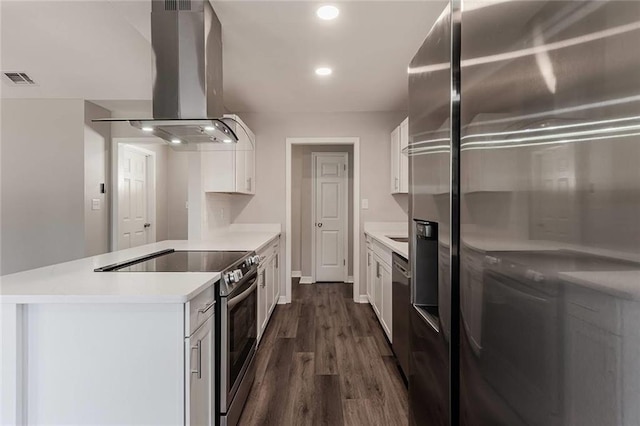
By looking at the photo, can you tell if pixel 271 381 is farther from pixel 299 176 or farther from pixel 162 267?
pixel 299 176

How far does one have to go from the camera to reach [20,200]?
12.5 feet

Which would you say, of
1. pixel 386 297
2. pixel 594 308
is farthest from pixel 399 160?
pixel 594 308

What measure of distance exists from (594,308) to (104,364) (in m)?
1.49

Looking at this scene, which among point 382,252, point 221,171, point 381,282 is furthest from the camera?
point 221,171

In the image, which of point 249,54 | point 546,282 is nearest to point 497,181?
point 546,282

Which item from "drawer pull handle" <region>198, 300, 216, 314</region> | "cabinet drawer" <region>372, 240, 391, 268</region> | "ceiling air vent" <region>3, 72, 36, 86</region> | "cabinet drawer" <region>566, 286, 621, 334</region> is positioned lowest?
"drawer pull handle" <region>198, 300, 216, 314</region>

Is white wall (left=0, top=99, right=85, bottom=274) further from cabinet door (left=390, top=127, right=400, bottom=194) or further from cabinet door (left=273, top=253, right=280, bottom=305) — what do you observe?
cabinet door (left=390, top=127, right=400, bottom=194)

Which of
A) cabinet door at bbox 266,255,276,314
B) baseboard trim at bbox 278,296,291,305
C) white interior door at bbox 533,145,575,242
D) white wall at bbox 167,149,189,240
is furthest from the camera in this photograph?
white wall at bbox 167,149,189,240

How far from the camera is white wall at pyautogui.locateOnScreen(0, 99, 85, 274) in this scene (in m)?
3.77

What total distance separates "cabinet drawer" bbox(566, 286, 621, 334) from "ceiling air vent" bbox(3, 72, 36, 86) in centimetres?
449

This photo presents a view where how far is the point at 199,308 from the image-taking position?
1.43m

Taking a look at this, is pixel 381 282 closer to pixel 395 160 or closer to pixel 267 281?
pixel 267 281

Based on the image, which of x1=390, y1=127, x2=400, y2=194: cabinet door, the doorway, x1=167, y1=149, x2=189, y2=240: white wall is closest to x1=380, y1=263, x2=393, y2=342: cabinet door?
x1=390, y1=127, x2=400, y2=194: cabinet door

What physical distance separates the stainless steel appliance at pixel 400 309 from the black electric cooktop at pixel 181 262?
1080 mm
